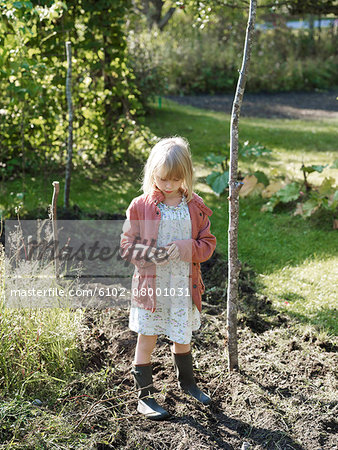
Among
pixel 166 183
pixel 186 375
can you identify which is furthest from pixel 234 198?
pixel 186 375

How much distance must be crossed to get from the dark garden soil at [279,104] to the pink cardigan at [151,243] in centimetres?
738

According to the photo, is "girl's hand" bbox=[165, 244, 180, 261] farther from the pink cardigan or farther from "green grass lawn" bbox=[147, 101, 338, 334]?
"green grass lawn" bbox=[147, 101, 338, 334]

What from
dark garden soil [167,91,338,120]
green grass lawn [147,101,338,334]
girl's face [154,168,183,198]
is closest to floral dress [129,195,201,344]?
girl's face [154,168,183,198]

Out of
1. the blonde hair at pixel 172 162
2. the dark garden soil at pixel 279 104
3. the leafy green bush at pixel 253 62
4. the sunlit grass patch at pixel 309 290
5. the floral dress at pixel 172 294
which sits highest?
the leafy green bush at pixel 253 62

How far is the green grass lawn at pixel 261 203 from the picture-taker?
3.74 m

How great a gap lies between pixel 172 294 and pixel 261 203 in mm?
3143

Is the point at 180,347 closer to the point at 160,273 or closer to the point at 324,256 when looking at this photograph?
the point at 160,273

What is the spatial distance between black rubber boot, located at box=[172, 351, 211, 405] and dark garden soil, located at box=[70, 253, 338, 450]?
0.14ft

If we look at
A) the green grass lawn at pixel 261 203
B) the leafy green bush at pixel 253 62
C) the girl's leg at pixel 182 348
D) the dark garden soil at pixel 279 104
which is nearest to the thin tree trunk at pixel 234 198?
the girl's leg at pixel 182 348

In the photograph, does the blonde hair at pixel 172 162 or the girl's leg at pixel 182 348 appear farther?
the girl's leg at pixel 182 348

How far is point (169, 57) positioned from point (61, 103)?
6.70 metres

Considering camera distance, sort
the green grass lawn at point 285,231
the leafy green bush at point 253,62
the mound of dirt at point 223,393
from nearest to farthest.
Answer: the mound of dirt at point 223,393 → the green grass lawn at point 285,231 → the leafy green bush at point 253,62

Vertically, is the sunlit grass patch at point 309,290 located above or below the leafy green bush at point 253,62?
below

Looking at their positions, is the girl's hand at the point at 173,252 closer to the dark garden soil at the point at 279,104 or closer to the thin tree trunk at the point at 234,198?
the thin tree trunk at the point at 234,198
